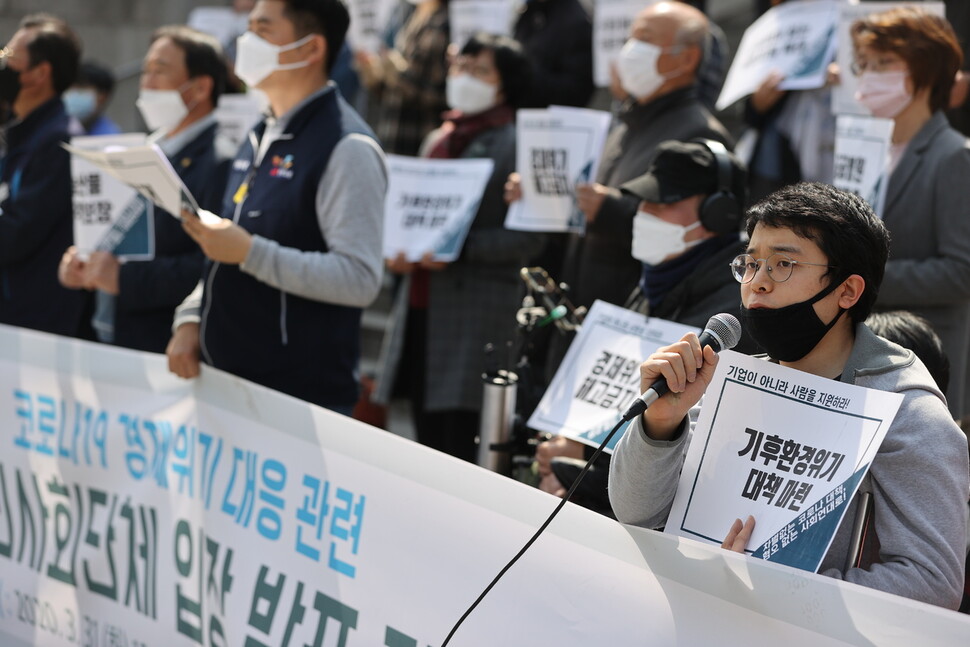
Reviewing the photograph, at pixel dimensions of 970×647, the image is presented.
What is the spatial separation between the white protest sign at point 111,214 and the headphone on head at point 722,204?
86.7 inches

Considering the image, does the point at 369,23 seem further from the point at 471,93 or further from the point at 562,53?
the point at 471,93

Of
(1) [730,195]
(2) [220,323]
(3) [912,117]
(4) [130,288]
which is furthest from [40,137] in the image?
(3) [912,117]

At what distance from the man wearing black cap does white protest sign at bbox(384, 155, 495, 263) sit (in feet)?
5.67

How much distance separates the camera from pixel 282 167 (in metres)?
3.99

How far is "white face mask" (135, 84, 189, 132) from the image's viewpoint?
16.6 ft

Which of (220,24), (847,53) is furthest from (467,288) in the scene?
(220,24)

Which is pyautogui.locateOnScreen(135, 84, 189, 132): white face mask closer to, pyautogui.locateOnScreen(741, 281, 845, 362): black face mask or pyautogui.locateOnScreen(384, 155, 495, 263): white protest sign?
pyautogui.locateOnScreen(384, 155, 495, 263): white protest sign

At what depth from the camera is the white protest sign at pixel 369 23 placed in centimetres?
773

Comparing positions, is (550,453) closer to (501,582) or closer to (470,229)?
(501,582)

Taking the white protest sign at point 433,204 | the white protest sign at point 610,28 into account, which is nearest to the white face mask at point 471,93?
the white protest sign at point 433,204

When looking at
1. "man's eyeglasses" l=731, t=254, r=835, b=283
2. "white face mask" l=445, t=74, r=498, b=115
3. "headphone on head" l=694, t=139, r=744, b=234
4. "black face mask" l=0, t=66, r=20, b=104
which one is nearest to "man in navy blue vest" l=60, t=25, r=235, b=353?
"black face mask" l=0, t=66, r=20, b=104

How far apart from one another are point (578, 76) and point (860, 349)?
430cm

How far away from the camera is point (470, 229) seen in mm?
5465

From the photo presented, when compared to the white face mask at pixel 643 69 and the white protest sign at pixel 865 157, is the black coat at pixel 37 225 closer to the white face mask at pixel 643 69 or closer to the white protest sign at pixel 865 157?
the white face mask at pixel 643 69
